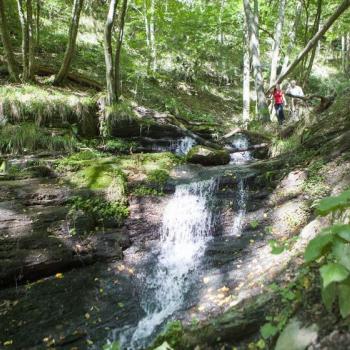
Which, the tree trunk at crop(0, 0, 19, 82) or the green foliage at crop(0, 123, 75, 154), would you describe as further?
the tree trunk at crop(0, 0, 19, 82)

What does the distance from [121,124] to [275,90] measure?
16.8ft

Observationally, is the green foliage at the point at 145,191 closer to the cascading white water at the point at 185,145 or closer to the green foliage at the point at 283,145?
the green foliage at the point at 283,145

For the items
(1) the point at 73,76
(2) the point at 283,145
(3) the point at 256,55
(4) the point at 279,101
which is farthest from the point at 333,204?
(1) the point at 73,76

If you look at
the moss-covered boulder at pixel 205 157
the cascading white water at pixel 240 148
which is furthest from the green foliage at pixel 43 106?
the cascading white water at pixel 240 148

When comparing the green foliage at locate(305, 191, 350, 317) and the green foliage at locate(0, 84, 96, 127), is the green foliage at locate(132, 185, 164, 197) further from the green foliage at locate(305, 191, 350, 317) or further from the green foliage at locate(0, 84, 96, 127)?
the green foliage at locate(305, 191, 350, 317)

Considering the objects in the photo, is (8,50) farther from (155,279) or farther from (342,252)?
(342,252)

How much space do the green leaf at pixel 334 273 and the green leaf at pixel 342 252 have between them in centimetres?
7

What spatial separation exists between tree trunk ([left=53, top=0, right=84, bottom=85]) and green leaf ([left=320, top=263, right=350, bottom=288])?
34.5 feet

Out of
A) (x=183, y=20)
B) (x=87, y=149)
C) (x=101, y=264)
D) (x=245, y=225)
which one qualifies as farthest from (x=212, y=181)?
(x=183, y=20)

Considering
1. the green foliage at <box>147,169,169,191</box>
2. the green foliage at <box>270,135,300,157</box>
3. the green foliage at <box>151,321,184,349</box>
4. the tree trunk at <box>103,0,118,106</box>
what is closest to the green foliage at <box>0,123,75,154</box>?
the tree trunk at <box>103,0,118,106</box>

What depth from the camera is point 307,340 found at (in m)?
2.56

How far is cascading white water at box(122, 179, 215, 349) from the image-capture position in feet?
16.5

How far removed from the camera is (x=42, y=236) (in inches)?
240

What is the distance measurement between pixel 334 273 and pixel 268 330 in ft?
3.19
